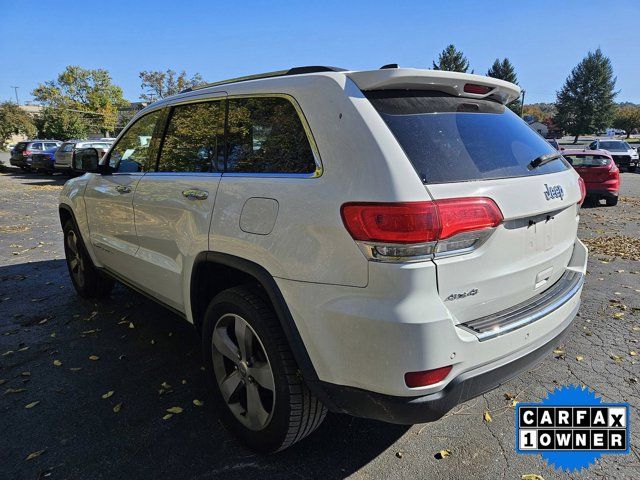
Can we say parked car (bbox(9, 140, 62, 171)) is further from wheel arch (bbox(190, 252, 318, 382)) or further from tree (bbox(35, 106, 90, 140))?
tree (bbox(35, 106, 90, 140))

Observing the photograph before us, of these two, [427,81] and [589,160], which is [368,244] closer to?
[427,81]

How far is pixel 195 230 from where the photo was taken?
2674 mm

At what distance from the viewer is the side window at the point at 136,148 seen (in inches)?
138

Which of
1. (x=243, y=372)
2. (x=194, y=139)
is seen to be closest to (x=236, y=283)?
(x=243, y=372)

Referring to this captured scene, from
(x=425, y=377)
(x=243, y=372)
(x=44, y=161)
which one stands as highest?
(x=44, y=161)

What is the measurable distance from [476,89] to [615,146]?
28.1m

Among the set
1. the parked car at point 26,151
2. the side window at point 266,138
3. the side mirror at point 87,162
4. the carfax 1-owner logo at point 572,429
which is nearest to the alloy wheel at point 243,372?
the side window at point 266,138

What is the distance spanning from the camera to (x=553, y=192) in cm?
229

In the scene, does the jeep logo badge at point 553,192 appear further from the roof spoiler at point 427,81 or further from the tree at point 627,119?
the tree at point 627,119

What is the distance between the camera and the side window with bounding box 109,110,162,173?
3.51 metres

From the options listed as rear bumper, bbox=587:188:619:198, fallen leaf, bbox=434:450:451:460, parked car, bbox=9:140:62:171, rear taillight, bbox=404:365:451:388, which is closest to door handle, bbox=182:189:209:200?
rear taillight, bbox=404:365:451:388

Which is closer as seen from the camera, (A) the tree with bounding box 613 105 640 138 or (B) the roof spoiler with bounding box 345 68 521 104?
(B) the roof spoiler with bounding box 345 68 521 104

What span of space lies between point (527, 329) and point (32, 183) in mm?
20893

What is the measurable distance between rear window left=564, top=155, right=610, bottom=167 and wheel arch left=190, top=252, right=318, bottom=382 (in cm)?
1137
